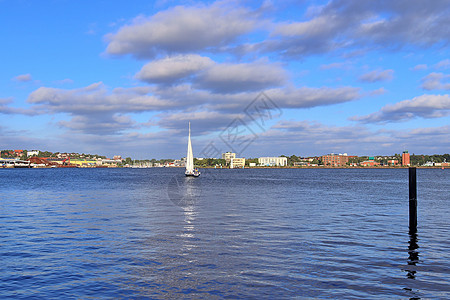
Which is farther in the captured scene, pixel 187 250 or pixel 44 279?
pixel 187 250

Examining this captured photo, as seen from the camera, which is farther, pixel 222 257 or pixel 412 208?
pixel 412 208

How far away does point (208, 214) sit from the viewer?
1635 inches

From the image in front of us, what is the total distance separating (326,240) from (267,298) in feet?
41.9

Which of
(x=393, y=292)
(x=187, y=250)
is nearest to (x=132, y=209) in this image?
(x=187, y=250)

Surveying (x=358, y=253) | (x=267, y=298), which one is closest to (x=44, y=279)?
(x=267, y=298)

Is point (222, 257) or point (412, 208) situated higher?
point (412, 208)

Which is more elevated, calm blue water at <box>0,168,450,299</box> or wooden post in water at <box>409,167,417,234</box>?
wooden post in water at <box>409,167,417,234</box>

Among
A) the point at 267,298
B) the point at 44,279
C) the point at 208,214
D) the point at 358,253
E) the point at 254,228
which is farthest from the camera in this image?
the point at 208,214

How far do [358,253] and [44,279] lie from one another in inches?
676

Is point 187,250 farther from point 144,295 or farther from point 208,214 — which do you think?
point 208,214

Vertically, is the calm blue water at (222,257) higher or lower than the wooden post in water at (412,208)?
lower

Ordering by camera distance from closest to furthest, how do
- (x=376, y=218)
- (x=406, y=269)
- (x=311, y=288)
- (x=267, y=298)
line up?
(x=267, y=298), (x=311, y=288), (x=406, y=269), (x=376, y=218)

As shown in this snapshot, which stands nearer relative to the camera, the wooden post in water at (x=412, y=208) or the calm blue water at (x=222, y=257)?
the calm blue water at (x=222, y=257)

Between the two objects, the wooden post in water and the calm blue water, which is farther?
the wooden post in water
